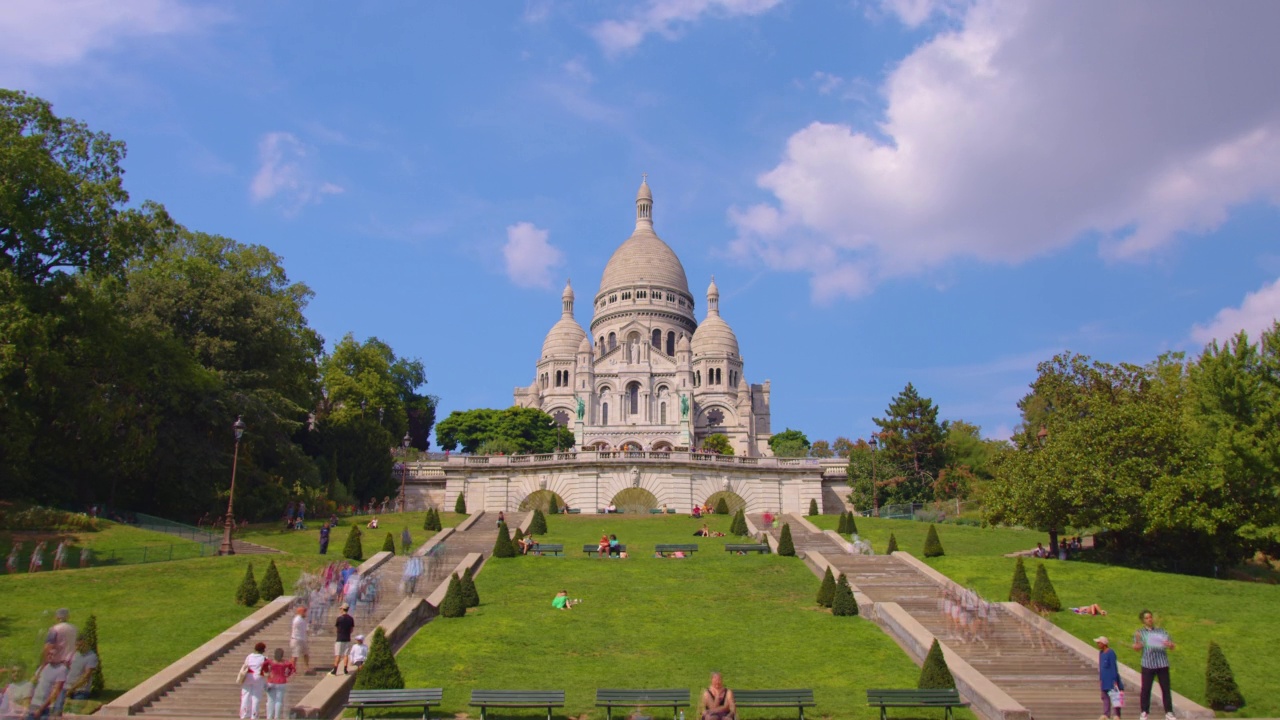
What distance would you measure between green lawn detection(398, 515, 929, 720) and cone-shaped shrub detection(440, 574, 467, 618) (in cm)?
34

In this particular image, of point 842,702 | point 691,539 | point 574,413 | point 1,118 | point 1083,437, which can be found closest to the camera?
point 842,702

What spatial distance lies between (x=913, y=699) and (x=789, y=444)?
267 ft

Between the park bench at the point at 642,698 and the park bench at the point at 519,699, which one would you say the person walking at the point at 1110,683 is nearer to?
the park bench at the point at 642,698

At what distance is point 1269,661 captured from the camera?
1942 centimetres

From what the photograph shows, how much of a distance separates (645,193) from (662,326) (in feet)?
80.0

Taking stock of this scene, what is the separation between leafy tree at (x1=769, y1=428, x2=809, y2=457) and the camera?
9469 centimetres

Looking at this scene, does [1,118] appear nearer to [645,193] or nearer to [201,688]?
[201,688]

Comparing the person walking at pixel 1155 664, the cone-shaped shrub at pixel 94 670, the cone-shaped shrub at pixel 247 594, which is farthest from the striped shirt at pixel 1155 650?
the cone-shaped shrub at pixel 247 594

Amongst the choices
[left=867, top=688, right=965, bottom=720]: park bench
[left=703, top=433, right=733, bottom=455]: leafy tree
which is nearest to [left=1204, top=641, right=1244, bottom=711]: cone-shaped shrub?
[left=867, top=688, right=965, bottom=720]: park bench

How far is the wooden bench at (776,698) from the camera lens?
15.6 m

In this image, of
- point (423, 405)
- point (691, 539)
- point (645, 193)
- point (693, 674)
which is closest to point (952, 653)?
point (693, 674)

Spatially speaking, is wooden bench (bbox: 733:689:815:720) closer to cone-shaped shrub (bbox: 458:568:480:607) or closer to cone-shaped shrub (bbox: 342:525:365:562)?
cone-shaped shrub (bbox: 458:568:480:607)

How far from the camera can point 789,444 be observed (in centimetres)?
9662

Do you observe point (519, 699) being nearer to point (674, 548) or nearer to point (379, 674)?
point (379, 674)
